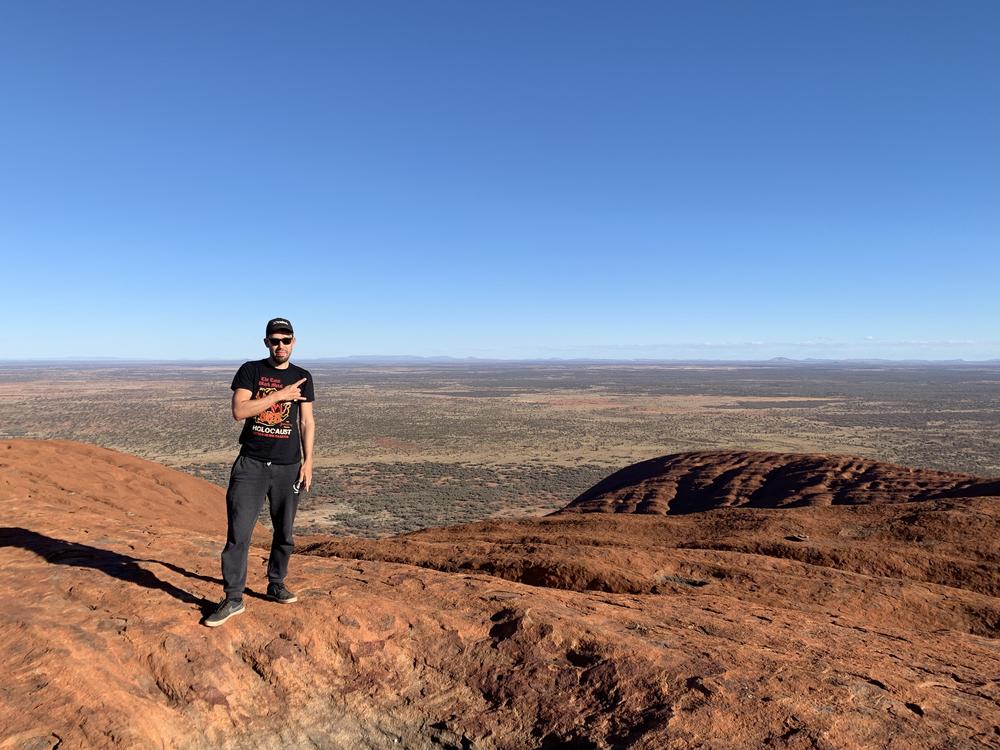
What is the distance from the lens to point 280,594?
4766 mm

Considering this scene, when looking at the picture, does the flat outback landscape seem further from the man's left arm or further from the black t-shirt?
the black t-shirt

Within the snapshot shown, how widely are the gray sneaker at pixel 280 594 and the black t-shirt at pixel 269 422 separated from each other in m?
1.12

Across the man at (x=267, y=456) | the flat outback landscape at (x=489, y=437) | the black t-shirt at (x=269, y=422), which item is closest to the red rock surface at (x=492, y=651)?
the man at (x=267, y=456)

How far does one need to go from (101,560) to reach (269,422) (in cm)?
292

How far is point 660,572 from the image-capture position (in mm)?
7023

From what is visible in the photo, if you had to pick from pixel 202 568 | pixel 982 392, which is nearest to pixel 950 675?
pixel 202 568

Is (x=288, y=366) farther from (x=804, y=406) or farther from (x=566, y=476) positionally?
(x=804, y=406)

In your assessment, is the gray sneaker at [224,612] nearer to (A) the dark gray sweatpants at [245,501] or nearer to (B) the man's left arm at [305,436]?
(A) the dark gray sweatpants at [245,501]

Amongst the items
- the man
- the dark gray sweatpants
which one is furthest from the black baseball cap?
the dark gray sweatpants

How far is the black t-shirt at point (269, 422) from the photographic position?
4457 mm

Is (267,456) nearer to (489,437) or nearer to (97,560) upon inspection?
(97,560)

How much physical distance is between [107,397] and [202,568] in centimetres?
10148

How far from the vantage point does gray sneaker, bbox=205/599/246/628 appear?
426 cm

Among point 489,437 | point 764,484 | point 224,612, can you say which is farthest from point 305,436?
point 489,437
